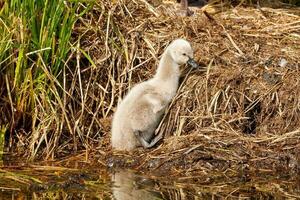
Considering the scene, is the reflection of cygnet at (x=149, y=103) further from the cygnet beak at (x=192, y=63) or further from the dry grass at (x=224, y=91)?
the dry grass at (x=224, y=91)

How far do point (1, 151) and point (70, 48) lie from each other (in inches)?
43.0

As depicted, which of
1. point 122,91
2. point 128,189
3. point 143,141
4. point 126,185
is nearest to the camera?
point 128,189

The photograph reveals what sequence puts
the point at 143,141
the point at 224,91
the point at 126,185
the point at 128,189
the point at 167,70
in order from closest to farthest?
the point at 128,189
the point at 126,185
the point at 143,141
the point at 167,70
the point at 224,91

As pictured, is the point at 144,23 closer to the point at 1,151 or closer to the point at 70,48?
the point at 70,48

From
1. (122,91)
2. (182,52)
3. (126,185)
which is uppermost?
(182,52)

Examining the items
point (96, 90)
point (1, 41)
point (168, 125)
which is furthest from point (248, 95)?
point (1, 41)

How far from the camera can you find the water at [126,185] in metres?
Answer: 6.37

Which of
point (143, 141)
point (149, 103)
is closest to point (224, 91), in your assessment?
point (149, 103)

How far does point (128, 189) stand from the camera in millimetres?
6492

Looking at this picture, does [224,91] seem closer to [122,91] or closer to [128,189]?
[122,91]

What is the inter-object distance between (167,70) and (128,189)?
1.33 meters

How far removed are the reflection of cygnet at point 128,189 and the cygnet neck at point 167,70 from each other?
928 mm

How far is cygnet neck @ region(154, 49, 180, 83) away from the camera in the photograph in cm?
750

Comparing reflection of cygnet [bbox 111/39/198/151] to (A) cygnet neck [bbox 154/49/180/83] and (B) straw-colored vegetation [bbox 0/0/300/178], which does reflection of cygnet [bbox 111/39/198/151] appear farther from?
(B) straw-colored vegetation [bbox 0/0/300/178]
